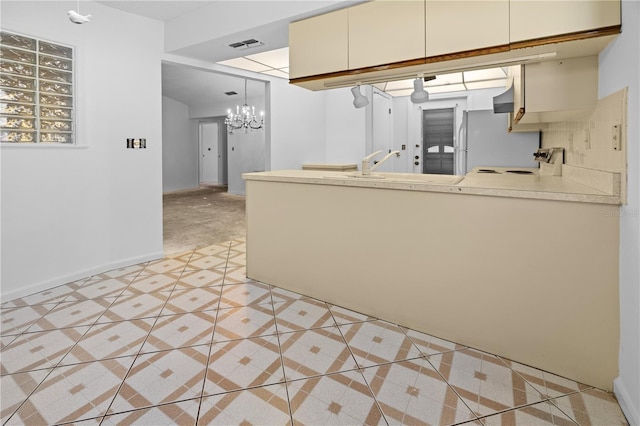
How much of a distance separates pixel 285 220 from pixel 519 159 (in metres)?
3.98

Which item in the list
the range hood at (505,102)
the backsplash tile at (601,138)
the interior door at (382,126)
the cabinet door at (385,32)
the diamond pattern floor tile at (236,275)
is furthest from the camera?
the interior door at (382,126)

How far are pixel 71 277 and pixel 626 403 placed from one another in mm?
3846

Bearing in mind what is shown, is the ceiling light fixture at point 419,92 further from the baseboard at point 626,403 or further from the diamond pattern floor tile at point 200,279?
the diamond pattern floor tile at point 200,279

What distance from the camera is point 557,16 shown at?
178cm

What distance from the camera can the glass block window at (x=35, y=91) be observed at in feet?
8.63

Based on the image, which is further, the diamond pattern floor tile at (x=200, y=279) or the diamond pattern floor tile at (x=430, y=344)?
the diamond pattern floor tile at (x=200, y=279)

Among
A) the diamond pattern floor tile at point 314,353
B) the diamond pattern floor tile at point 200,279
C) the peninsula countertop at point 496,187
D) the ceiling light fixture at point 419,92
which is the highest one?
the ceiling light fixture at point 419,92

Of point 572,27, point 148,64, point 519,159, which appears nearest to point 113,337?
point 148,64

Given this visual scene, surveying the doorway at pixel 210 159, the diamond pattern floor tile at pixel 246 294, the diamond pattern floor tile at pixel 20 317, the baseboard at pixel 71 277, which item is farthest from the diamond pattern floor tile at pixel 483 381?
the doorway at pixel 210 159

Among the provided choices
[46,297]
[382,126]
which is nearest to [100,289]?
[46,297]

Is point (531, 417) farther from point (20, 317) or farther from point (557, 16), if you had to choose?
point (20, 317)

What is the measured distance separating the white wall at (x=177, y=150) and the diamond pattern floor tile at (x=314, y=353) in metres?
9.53

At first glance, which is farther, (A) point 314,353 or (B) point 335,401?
(A) point 314,353

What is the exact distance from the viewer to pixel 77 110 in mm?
3031
